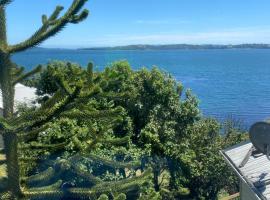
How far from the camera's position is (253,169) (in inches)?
495

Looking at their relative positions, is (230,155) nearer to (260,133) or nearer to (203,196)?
(260,133)

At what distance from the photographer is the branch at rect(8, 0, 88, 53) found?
6.85 m

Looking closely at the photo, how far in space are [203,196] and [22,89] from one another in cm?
1827

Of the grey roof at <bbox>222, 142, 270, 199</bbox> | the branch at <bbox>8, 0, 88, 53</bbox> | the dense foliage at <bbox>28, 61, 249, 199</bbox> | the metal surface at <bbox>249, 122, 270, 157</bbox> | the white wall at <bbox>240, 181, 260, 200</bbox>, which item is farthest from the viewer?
the dense foliage at <bbox>28, 61, 249, 199</bbox>

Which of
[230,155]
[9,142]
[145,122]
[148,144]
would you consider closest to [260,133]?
[230,155]

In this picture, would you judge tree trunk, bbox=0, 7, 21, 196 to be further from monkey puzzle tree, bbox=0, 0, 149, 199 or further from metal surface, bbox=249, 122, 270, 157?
metal surface, bbox=249, 122, 270, 157

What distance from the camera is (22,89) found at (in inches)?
1403

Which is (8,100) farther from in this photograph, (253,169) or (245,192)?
(245,192)

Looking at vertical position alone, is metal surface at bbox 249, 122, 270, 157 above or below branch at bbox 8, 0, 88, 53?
below

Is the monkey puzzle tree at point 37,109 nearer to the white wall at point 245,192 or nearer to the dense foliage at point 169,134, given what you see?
the white wall at point 245,192

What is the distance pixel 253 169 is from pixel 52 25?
7.31 metres

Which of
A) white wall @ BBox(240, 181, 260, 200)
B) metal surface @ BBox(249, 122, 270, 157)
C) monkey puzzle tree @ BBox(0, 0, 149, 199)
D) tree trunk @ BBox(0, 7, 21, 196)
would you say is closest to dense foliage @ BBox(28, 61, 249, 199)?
white wall @ BBox(240, 181, 260, 200)

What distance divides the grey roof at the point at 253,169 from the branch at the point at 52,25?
6130 millimetres

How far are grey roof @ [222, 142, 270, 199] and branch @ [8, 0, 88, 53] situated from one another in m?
6.13
